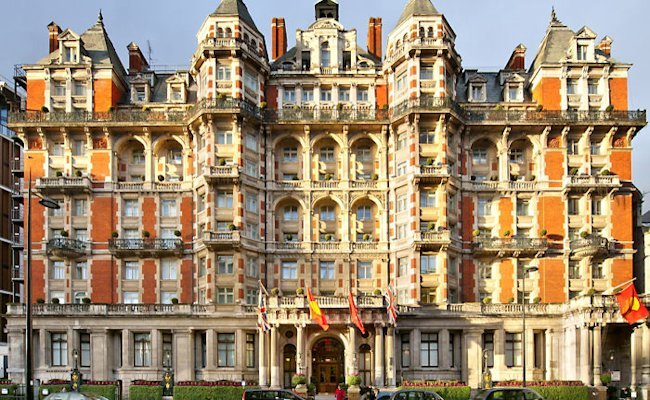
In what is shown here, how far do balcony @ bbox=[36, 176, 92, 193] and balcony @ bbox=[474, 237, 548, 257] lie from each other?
117 feet

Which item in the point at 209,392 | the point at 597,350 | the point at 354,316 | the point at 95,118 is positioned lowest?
the point at 209,392

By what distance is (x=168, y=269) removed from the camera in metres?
65.2

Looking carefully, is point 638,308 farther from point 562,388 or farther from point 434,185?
point 434,185

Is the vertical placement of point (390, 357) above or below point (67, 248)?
below

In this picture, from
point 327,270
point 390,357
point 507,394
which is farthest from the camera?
point 327,270

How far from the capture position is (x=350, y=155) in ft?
218

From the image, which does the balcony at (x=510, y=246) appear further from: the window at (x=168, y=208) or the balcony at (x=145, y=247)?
the window at (x=168, y=208)

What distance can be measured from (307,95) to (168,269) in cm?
2075

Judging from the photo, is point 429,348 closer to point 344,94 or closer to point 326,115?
point 326,115

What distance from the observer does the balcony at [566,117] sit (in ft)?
210

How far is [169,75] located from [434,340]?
36.4 metres

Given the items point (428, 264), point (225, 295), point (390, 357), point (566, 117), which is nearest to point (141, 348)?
point (225, 295)

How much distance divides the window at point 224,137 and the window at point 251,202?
5077 millimetres

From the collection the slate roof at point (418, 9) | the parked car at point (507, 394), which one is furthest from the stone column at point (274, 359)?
the slate roof at point (418, 9)
